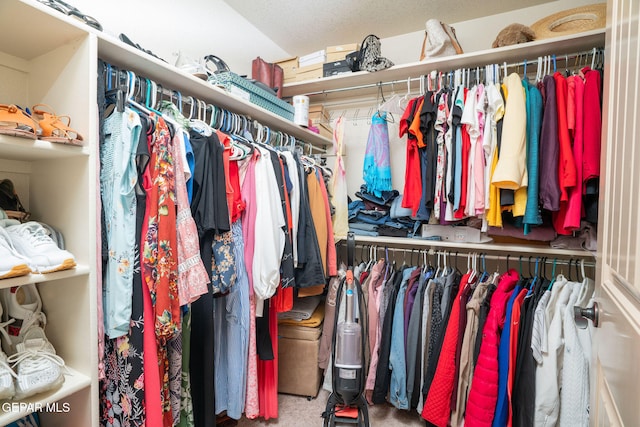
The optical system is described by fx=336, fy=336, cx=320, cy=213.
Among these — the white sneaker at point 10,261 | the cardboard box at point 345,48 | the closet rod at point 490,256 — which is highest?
the cardboard box at point 345,48

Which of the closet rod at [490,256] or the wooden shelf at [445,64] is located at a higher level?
the wooden shelf at [445,64]

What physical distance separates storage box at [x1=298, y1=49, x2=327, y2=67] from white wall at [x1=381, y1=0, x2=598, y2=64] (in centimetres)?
53

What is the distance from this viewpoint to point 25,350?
0.92 m

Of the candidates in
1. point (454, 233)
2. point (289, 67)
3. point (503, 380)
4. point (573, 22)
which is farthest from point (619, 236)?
point (289, 67)

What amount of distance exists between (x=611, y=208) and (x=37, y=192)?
5.27ft

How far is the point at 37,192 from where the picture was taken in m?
1.13

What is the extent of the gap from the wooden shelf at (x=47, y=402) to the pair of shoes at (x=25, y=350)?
0.06 ft

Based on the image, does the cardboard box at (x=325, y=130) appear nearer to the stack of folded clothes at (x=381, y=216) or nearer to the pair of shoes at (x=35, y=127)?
the stack of folded clothes at (x=381, y=216)

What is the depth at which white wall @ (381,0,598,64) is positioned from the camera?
212cm

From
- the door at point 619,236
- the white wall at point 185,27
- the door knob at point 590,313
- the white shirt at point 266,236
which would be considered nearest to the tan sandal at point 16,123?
the white wall at point 185,27

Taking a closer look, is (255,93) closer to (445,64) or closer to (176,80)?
(176,80)

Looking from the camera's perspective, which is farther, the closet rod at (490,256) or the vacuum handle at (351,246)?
the vacuum handle at (351,246)

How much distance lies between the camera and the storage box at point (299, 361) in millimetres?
2094

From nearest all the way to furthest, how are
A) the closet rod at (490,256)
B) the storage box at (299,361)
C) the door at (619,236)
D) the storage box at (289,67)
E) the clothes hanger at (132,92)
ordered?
the door at (619,236)
the clothes hanger at (132,92)
the closet rod at (490,256)
the storage box at (299,361)
the storage box at (289,67)
